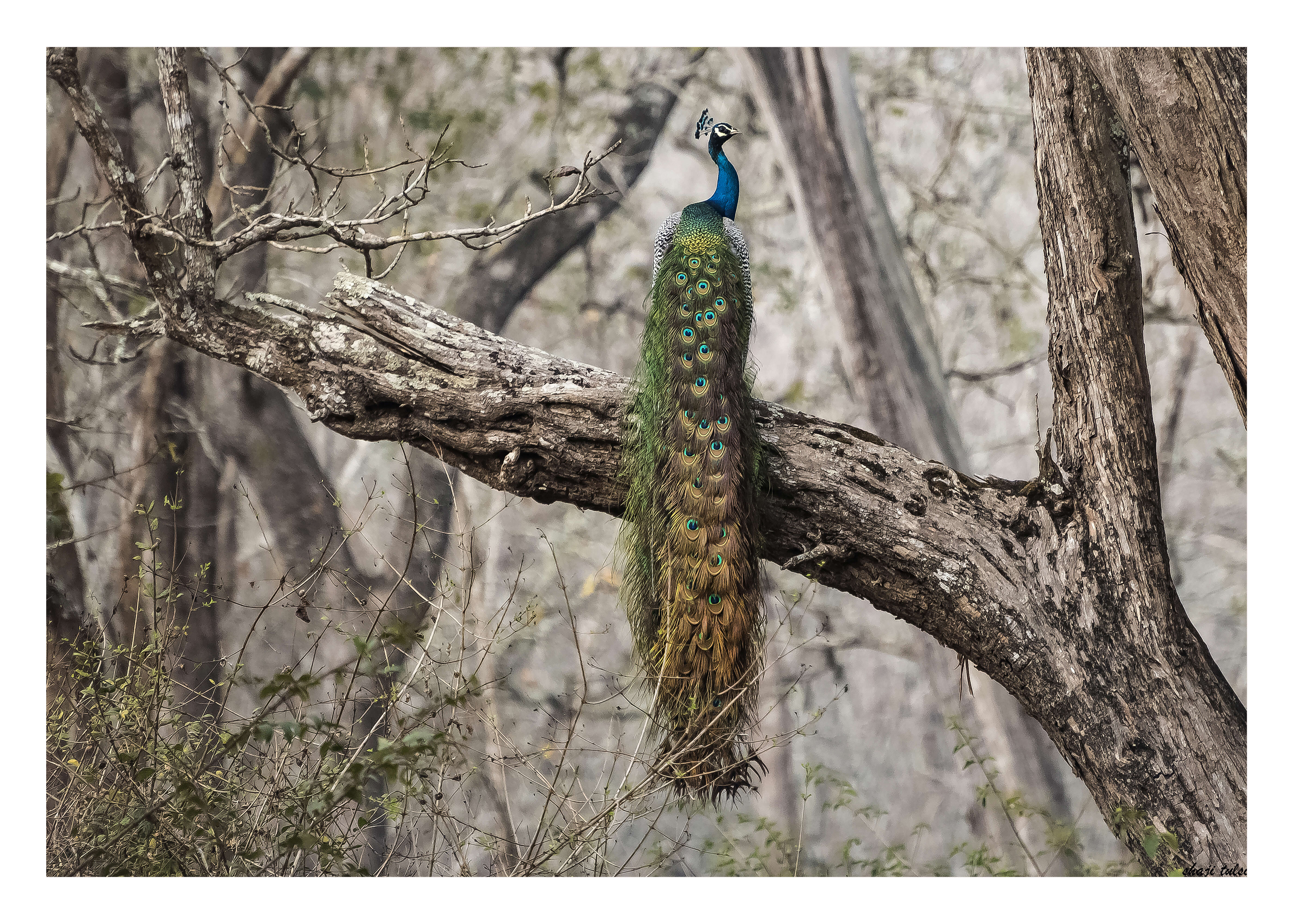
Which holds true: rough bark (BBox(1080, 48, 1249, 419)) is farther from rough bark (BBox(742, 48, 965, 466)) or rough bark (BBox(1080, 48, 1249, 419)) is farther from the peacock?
rough bark (BBox(742, 48, 965, 466))

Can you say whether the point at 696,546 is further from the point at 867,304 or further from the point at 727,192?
the point at 867,304

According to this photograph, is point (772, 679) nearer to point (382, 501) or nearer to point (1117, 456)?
point (382, 501)

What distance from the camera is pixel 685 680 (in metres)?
2.68

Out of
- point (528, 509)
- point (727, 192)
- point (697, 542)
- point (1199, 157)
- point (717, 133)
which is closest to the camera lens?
point (1199, 157)

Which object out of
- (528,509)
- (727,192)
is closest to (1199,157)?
(727,192)

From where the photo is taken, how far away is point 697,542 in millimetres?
2699

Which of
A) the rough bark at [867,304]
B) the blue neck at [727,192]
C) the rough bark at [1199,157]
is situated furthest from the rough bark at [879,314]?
the rough bark at [1199,157]

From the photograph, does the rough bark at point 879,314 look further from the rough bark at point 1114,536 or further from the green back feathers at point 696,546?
the green back feathers at point 696,546

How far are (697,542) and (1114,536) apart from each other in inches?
45.4

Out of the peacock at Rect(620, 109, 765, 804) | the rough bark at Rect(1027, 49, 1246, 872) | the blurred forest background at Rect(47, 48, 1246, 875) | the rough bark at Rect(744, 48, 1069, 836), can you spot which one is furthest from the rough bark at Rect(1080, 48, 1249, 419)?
the rough bark at Rect(744, 48, 1069, 836)

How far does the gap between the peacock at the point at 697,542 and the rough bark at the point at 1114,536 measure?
34.1 inches

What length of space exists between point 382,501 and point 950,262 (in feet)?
10.4

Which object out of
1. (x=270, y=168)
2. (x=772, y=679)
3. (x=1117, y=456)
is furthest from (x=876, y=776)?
(x=270, y=168)

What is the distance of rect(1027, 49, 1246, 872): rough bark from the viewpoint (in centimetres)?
263
